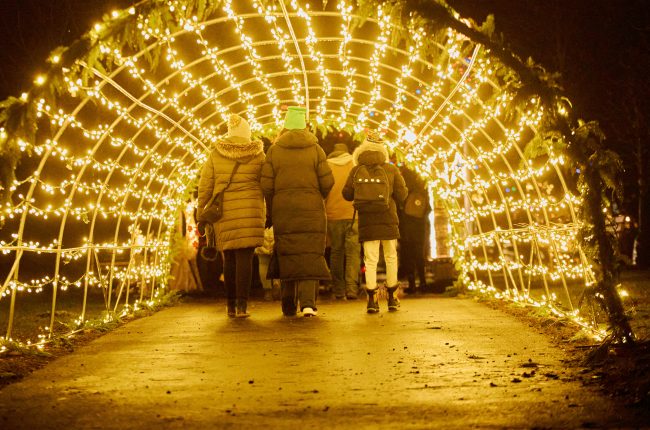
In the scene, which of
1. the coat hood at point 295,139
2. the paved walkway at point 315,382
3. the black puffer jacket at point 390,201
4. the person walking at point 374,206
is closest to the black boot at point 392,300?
the person walking at point 374,206

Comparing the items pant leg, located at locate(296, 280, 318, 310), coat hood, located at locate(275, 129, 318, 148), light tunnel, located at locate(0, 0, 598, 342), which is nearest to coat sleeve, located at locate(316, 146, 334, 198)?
coat hood, located at locate(275, 129, 318, 148)

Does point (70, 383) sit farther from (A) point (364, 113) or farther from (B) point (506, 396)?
(A) point (364, 113)

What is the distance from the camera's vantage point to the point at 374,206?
9430mm

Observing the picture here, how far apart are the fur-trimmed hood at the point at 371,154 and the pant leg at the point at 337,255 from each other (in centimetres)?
229

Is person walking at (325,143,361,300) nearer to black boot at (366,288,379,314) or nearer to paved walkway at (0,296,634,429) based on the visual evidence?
black boot at (366,288,379,314)

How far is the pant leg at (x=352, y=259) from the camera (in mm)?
11719

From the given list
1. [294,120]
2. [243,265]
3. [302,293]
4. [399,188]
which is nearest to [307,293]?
[302,293]

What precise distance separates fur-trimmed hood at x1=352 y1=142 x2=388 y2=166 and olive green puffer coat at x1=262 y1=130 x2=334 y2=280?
2.33 ft

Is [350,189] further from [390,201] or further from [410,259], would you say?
[410,259]

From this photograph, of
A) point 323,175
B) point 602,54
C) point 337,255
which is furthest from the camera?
point 602,54

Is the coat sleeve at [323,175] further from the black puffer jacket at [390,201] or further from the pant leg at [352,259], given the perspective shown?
the pant leg at [352,259]

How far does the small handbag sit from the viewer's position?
8812 mm

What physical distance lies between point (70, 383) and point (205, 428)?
1.64 m

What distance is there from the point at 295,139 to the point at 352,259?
128 inches
